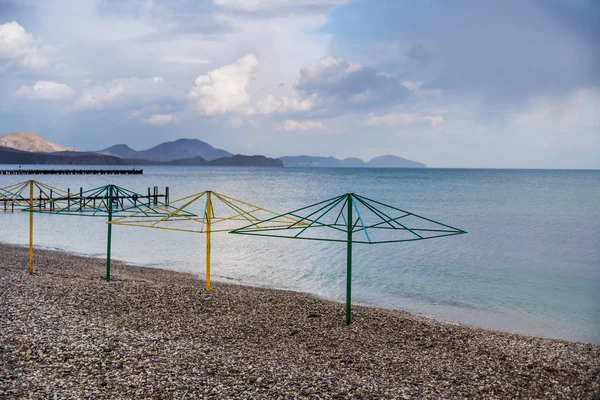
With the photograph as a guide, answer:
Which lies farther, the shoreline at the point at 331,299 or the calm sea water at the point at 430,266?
the calm sea water at the point at 430,266

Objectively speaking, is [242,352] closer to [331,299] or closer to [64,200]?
[331,299]

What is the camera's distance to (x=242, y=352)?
10.6 metres

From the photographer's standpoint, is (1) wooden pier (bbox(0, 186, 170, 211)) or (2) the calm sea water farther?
(1) wooden pier (bbox(0, 186, 170, 211))

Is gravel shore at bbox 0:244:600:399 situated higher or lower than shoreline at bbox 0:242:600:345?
higher

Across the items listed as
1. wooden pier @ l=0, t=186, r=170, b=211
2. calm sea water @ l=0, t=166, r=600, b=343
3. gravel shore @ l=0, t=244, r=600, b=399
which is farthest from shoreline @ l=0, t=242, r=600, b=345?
wooden pier @ l=0, t=186, r=170, b=211

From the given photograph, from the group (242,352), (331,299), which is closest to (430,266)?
(331,299)

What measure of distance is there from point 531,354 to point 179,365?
26.2 ft

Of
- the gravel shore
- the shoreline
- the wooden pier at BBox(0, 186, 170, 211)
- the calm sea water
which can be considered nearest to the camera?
the gravel shore

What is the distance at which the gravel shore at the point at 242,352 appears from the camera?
8.88m

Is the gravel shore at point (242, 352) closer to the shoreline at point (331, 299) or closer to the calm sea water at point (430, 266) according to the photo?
the shoreline at point (331, 299)

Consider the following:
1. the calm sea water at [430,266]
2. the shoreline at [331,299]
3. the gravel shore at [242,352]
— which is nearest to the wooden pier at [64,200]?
the calm sea water at [430,266]

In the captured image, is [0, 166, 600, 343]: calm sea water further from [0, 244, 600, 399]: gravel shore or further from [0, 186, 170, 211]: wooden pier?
[0, 244, 600, 399]: gravel shore

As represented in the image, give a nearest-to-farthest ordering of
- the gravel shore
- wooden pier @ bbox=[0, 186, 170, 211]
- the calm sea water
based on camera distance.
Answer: the gravel shore < the calm sea water < wooden pier @ bbox=[0, 186, 170, 211]

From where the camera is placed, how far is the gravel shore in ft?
29.1
